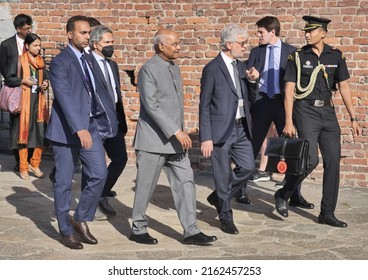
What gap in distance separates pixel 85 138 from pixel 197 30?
14.9 feet

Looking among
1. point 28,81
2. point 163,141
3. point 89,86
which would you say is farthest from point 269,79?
point 28,81

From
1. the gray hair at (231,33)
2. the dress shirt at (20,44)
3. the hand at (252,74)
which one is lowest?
the dress shirt at (20,44)

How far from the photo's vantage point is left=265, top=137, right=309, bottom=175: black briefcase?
8.37 metres

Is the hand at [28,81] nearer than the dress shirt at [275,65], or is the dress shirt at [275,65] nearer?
the dress shirt at [275,65]

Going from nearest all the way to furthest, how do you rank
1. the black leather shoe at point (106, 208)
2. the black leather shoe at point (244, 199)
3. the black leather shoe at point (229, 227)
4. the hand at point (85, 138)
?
1. the hand at point (85, 138)
2. the black leather shoe at point (229, 227)
3. the black leather shoe at point (106, 208)
4. the black leather shoe at point (244, 199)

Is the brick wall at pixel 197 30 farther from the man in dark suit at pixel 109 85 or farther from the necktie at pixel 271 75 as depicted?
the man in dark suit at pixel 109 85

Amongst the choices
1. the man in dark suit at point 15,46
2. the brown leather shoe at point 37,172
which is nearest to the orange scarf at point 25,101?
the man in dark suit at point 15,46

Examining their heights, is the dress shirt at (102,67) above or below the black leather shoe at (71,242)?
above

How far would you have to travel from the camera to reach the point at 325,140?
8.57m

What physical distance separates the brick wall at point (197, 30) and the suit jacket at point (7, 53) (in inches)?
51.6

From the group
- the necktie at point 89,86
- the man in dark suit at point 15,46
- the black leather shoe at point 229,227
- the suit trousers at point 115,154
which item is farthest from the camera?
the man in dark suit at point 15,46

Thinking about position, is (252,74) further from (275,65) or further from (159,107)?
(275,65)

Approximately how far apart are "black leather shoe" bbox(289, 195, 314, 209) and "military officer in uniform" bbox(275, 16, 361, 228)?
82 cm

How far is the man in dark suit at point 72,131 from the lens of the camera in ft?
24.5
